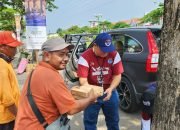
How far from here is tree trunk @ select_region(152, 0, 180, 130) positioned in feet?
7.10

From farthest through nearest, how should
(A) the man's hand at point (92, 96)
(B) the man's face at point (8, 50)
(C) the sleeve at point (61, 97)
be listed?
(B) the man's face at point (8, 50), (A) the man's hand at point (92, 96), (C) the sleeve at point (61, 97)

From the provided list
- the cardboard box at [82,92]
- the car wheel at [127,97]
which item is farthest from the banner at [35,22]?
the cardboard box at [82,92]

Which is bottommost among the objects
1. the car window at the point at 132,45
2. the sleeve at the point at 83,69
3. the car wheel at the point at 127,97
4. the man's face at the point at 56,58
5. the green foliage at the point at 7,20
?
the car wheel at the point at 127,97

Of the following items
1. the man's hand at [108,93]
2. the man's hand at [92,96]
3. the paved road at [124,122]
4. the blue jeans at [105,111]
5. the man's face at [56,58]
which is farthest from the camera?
the paved road at [124,122]

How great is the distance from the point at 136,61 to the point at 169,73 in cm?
397

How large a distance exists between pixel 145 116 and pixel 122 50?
3.55 meters

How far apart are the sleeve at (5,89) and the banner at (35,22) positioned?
3.11 m

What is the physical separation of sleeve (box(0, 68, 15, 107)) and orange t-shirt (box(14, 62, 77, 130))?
0.61m

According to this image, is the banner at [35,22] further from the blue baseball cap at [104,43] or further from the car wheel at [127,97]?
the blue baseball cap at [104,43]

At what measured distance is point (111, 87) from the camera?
4035mm

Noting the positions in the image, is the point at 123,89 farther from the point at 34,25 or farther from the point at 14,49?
the point at 14,49

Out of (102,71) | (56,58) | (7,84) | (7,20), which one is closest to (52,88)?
(56,58)

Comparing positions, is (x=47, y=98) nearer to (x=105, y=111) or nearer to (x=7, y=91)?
(x=7, y=91)

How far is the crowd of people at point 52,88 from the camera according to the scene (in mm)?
2557
